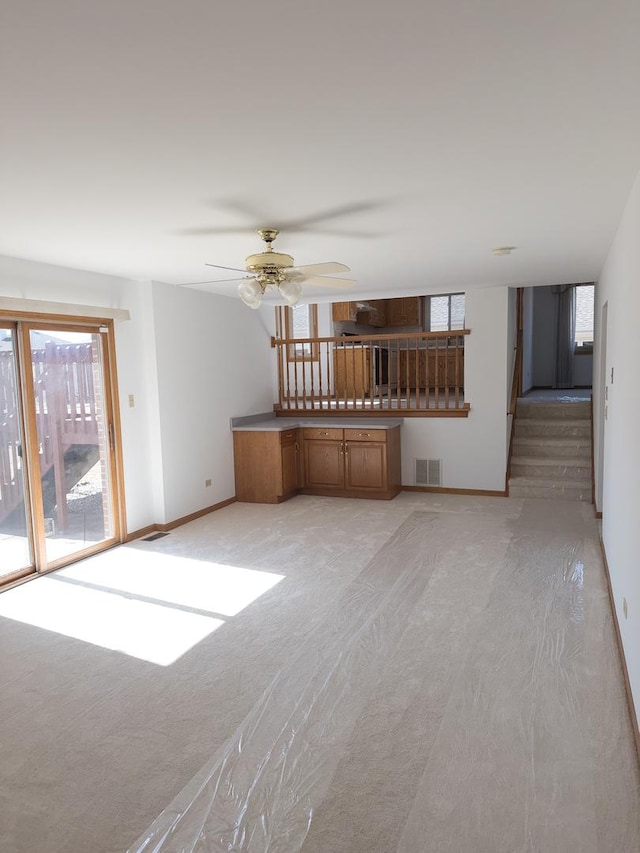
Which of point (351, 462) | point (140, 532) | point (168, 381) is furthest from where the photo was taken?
point (351, 462)

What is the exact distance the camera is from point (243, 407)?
23.0 feet

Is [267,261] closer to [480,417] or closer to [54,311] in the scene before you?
[54,311]

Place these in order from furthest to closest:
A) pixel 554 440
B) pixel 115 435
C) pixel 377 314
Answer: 1. pixel 377 314
2. pixel 554 440
3. pixel 115 435

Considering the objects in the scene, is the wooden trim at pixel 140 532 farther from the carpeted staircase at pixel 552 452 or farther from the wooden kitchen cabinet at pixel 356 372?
the carpeted staircase at pixel 552 452

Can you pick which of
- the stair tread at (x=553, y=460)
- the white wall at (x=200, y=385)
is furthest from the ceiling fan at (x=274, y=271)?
the stair tread at (x=553, y=460)

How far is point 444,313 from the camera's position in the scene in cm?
1178


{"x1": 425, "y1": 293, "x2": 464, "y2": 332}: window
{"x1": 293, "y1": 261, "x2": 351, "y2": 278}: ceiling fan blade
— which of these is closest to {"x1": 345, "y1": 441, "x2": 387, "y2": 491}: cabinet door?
{"x1": 293, "y1": 261, "x2": 351, "y2": 278}: ceiling fan blade

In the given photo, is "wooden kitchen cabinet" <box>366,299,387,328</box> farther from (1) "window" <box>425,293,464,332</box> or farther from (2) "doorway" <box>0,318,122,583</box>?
(2) "doorway" <box>0,318,122,583</box>

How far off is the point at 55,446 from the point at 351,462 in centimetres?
323

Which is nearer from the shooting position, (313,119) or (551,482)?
(313,119)

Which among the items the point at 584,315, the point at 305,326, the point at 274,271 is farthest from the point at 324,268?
the point at 584,315

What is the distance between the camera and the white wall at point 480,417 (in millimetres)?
6559

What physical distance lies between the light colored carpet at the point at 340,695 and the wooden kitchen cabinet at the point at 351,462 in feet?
5.84

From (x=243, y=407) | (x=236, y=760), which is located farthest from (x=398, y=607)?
(x=243, y=407)
